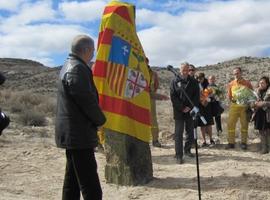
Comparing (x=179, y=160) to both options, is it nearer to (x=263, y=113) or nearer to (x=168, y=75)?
(x=263, y=113)

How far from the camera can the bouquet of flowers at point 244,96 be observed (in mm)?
12352

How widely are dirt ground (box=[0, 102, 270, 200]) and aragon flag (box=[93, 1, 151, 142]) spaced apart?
0.92 m

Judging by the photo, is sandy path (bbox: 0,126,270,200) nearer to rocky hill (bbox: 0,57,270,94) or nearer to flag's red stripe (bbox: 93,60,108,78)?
flag's red stripe (bbox: 93,60,108,78)

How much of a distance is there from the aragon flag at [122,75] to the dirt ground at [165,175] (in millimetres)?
920

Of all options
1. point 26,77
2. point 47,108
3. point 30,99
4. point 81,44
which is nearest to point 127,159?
point 81,44

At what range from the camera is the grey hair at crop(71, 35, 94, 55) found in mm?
6453

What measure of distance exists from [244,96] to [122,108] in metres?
4.02

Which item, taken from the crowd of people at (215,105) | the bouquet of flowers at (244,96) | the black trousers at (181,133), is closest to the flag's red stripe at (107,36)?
the crowd of people at (215,105)

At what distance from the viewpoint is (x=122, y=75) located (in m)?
9.27

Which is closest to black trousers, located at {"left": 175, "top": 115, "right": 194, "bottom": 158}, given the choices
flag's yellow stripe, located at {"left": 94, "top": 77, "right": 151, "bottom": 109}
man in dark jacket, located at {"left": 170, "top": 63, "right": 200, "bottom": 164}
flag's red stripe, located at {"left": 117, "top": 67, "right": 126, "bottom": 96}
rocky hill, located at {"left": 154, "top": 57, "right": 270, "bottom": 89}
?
man in dark jacket, located at {"left": 170, "top": 63, "right": 200, "bottom": 164}

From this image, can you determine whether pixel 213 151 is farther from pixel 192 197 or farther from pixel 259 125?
pixel 192 197

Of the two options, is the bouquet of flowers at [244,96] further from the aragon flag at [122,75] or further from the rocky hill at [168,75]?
the rocky hill at [168,75]

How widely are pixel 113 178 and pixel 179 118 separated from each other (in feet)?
7.12

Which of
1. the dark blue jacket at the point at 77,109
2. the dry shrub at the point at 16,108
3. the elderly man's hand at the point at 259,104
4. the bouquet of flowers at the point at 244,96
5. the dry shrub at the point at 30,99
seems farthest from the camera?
the dry shrub at the point at 30,99
